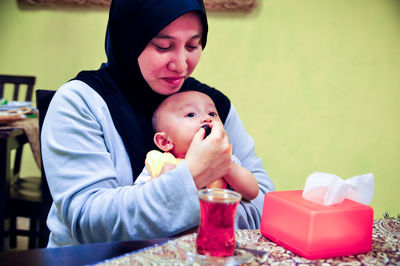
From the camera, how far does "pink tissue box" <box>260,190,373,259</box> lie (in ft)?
2.44

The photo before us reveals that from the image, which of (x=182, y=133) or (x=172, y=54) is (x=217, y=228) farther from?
(x=172, y=54)

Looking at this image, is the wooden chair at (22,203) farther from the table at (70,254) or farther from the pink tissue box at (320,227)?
the pink tissue box at (320,227)

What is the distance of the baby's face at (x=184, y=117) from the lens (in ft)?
3.91

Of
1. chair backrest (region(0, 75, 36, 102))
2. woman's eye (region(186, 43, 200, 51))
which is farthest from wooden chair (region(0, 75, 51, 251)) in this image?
woman's eye (region(186, 43, 200, 51))

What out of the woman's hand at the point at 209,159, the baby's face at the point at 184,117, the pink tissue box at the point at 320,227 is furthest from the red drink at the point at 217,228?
the baby's face at the point at 184,117

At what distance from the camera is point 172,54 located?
1.18 meters

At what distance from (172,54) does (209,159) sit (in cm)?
37

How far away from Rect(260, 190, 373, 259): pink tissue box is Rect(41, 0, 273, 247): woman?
22 cm

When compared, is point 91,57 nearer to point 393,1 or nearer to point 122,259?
point 393,1

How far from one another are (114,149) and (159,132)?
16 centimetres

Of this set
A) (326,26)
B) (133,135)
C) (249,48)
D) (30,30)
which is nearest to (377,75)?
(326,26)

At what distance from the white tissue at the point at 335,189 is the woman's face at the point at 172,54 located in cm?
57

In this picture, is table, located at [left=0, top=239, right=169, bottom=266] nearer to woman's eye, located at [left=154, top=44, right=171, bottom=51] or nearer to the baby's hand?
the baby's hand

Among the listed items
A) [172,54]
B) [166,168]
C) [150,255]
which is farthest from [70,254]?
[172,54]
